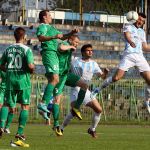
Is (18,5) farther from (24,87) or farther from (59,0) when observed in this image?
(24,87)

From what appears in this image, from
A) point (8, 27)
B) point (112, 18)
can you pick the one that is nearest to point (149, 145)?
point (8, 27)

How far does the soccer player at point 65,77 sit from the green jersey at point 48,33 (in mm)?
160

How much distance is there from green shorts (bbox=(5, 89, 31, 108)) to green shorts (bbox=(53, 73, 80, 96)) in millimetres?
2922

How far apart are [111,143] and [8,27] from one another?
31526 mm

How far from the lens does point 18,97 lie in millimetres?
17016

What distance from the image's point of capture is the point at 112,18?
55.4m

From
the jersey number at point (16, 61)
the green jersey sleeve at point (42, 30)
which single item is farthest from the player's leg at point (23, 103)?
the green jersey sleeve at point (42, 30)

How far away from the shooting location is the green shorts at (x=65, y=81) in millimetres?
20016

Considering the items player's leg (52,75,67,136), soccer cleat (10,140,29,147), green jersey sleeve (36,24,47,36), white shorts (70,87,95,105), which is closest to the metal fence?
white shorts (70,87,95,105)

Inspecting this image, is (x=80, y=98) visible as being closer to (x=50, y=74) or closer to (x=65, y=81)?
(x=65, y=81)

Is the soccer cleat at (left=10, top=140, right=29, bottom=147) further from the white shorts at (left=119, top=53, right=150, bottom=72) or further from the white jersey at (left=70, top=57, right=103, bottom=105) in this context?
the white shorts at (left=119, top=53, right=150, bottom=72)

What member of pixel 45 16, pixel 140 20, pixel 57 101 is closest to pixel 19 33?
pixel 45 16

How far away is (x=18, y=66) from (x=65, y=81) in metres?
3.66

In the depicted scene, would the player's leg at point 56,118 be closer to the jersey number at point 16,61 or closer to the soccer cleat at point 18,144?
the jersey number at point 16,61
